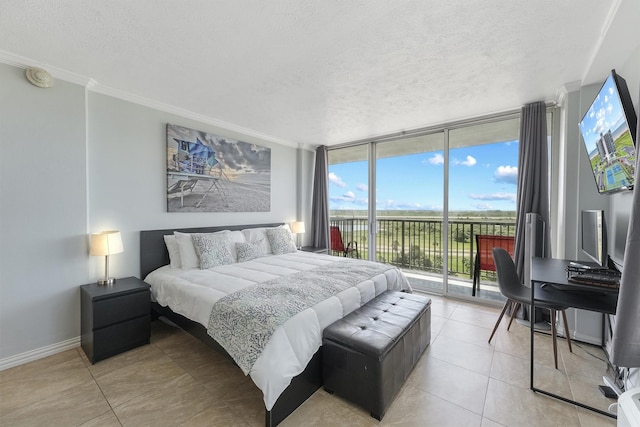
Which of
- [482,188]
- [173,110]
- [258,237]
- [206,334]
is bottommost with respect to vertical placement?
[206,334]

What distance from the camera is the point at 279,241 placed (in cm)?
398

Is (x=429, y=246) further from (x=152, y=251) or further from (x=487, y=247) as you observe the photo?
(x=152, y=251)

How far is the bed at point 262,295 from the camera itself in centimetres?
161

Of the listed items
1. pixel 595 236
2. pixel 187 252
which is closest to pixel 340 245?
pixel 187 252

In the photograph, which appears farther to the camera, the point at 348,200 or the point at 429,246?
the point at 348,200

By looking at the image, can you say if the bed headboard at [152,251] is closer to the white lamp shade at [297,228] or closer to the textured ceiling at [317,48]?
the textured ceiling at [317,48]

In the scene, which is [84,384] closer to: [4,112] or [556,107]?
[4,112]

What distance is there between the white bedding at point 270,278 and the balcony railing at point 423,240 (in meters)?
1.68

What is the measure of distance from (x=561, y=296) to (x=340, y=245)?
3.52 meters

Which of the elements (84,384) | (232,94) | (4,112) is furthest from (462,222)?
(4,112)

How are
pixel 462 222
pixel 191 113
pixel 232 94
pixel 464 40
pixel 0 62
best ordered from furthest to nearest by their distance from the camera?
pixel 462 222 < pixel 191 113 < pixel 232 94 < pixel 0 62 < pixel 464 40

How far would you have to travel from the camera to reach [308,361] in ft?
5.77

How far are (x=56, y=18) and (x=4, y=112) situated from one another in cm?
106

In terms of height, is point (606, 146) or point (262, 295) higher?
point (606, 146)
